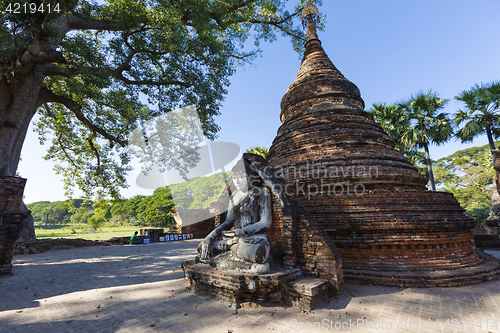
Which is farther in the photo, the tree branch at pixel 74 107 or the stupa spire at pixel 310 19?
the stupa spire at pixel 310 19

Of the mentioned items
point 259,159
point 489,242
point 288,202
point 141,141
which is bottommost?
point 489,242

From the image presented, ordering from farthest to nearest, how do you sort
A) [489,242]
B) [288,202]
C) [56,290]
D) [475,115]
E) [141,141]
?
[475,115]
[141,141]
[489,242]
[56,290]
[288,202]

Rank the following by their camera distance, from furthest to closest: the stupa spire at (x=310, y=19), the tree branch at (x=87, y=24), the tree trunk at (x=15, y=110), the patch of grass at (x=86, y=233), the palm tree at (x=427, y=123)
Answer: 1. the patch of grass at (x=86, y=233)
2. the palm tree at (x=427, y=123)
3. the stupa spire at (x=310, y=19)
4. the tree branch at (x=87, y=24)
5. the tree trunk at (x=15, y=110)

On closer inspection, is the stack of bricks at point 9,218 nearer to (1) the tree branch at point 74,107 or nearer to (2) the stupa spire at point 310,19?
(1) the tree branch at point 74,107

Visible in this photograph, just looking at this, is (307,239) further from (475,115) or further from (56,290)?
(475,115)

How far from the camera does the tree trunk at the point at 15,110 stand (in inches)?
332

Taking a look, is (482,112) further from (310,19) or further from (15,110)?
(15,110)

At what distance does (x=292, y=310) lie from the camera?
3.80 m

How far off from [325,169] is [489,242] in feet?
30.6

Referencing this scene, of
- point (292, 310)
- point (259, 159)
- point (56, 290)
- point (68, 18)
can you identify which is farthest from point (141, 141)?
point (292, 310)

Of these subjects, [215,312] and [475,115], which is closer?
[215,312]

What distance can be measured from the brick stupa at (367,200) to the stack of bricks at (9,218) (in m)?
7.83

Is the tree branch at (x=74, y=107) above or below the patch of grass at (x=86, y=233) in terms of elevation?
above

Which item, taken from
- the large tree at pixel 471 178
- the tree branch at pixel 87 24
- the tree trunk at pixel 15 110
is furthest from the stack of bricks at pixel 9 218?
the large tree at pixel 471 178
